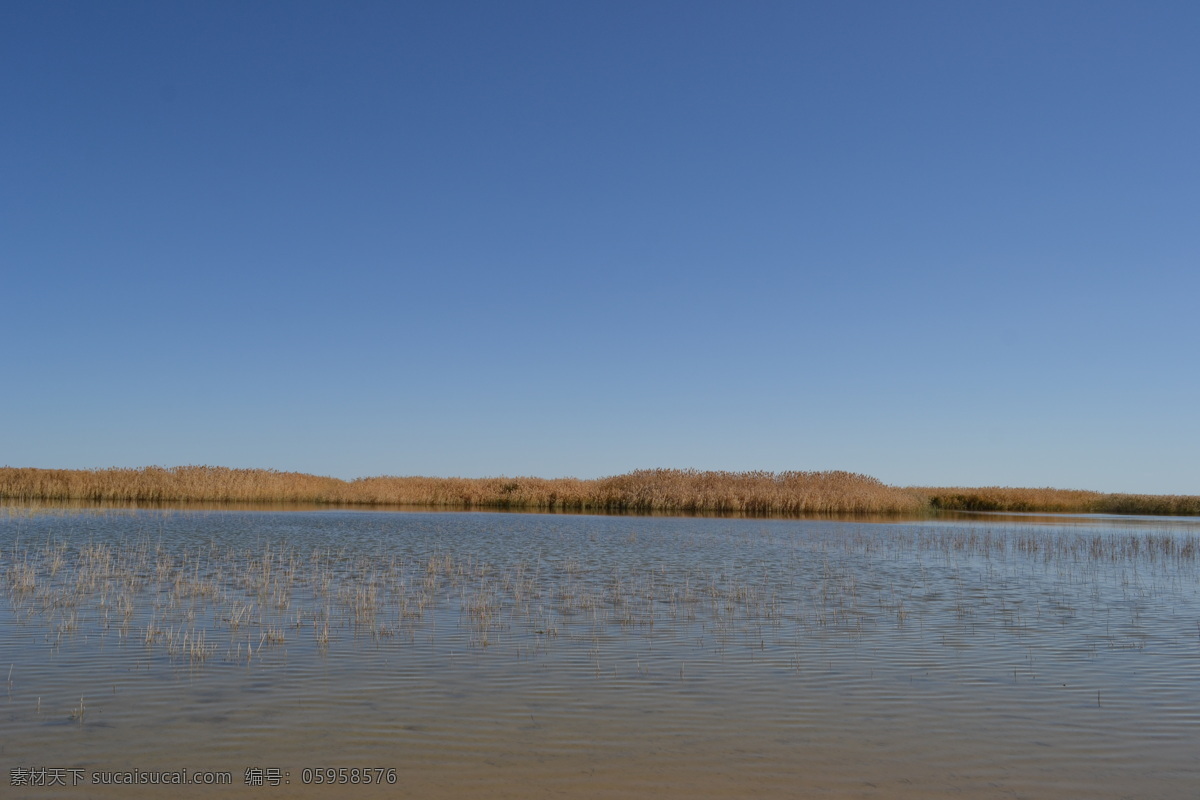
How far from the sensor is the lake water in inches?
222

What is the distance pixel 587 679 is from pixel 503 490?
43.2 metres

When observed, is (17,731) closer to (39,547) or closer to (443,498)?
(39,547)

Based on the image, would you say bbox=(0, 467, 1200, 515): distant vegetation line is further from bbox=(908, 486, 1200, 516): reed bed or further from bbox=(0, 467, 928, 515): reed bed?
bbox=(908, 486, 1200, 516): reed bed

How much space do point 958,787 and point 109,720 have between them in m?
6.23

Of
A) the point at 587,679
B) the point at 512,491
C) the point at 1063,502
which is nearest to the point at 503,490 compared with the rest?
the point at 512,491

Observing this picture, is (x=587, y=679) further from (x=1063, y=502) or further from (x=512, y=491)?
(x=1063, y=502)

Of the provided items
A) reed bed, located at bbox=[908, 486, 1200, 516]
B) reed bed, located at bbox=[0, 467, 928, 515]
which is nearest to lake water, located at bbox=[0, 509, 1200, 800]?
reed bed, located at bbox=[0, 467, 928, 515]

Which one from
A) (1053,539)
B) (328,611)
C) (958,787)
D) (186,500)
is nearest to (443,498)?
(186,500)

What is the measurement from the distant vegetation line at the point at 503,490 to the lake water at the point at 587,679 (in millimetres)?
27512

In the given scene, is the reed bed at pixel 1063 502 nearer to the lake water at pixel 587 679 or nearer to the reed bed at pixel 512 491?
the reed bed at pixel 512 491

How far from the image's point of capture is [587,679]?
8195mm

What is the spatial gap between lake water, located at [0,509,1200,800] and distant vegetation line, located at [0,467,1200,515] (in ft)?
90.3

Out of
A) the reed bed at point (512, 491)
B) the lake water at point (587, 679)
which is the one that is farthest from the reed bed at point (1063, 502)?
the lake water at point (587, 679)

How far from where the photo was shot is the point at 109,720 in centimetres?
649
